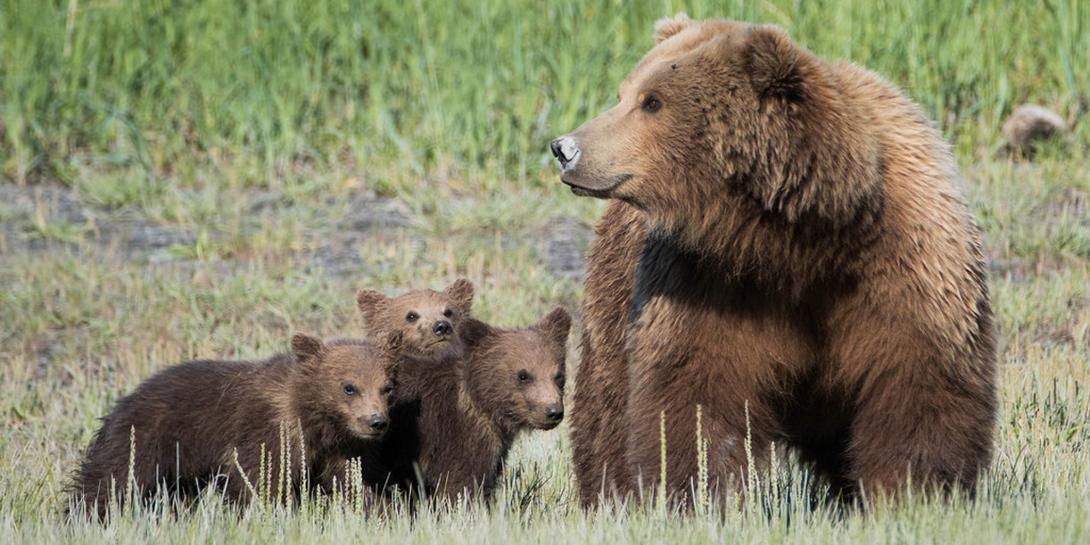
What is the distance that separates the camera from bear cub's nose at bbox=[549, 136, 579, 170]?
17.5 feet

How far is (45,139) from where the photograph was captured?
42.9 ft

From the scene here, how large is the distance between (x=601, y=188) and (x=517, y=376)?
1442mm

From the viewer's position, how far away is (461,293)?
7688 mm

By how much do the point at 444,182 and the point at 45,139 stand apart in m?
3.33

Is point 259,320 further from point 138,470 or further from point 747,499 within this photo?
point 747,499

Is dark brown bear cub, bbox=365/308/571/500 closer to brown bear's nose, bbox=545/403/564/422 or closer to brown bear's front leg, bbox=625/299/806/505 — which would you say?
brown bear's nose, bbox=545/403/564/422

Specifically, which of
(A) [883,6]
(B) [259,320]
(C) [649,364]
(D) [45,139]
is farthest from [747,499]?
(D) [45,139]

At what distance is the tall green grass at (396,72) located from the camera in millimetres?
12500

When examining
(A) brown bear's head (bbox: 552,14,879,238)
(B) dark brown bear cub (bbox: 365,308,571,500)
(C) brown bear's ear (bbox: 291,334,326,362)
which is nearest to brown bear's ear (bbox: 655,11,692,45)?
(A) brown bear's head (bbox: 552,14,879,238)

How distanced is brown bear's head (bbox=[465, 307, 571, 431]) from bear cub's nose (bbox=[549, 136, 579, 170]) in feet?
4.88

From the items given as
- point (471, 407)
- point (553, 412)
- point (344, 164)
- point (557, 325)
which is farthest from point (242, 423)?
point (344, 164)

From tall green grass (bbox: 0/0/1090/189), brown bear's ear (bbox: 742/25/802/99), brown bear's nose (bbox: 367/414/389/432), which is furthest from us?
tall green grass (bbox: 0/0/1090/189)

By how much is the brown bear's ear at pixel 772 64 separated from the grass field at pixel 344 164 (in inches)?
118

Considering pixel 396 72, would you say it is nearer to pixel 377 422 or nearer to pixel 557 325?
pixel 557 325
